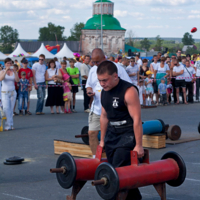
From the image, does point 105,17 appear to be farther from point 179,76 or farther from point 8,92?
point 8,92

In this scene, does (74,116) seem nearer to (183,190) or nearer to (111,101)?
(183,190)

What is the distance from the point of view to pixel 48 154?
8023 millimetres

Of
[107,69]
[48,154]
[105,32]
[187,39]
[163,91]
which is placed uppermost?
[187,39]

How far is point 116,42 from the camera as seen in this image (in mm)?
87688

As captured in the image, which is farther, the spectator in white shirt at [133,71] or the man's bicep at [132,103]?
the spectator in white shirt at [133,71]

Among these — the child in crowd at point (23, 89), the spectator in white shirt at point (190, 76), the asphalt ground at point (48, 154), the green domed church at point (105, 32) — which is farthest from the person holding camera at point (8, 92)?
the green domed church at point (105, 32)

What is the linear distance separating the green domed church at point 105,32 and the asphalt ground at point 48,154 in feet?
239

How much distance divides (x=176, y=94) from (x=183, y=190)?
41.6ft

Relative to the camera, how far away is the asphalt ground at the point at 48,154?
5.45 metres

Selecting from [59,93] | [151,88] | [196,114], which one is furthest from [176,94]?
[59,93]

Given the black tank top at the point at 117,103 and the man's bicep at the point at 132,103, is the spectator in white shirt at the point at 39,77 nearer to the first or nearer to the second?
the black tank top at the point at 117,103

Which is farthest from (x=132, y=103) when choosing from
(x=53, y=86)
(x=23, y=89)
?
(x=53, y=86)

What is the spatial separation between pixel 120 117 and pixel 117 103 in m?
0.17

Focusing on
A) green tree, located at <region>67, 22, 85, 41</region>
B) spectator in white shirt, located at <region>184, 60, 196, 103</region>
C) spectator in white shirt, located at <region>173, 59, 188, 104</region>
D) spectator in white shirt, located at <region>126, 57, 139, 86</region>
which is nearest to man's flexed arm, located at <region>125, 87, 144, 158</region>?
spectator in white shirt, located at <region>126, 57, 139, 86</region>
